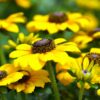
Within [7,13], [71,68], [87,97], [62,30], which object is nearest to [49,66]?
[71,68]

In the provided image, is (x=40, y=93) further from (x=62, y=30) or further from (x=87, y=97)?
(x=62, y=30)

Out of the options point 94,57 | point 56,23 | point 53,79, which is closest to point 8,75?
point 53,79

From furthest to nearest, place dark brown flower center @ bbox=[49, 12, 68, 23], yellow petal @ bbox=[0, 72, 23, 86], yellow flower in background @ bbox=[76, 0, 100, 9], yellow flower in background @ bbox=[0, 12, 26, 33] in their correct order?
yellow flower in background @ bbox=[76, 0, 100, 9] < dark brown flower center @ bbox=[49, 12, 68, 23] < yellow flower in background @ bbox=[0, 12, 26, 33] < yellow petal @ bbox=[0, 72, 23, 86]

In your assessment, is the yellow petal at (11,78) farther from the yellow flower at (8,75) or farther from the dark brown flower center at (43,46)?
the dark brown flower center at (43,46)

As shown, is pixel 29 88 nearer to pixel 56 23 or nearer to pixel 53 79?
pixel 53 79

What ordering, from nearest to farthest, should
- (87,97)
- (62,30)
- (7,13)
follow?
(87,97)
(62,30)
(7,13)

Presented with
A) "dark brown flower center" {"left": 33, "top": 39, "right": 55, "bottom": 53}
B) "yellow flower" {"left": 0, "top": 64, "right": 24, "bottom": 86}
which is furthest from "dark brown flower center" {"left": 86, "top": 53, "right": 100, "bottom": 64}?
"yellow flower" {"left": 0, "top": 64, "right": 24, "bottom": 86}

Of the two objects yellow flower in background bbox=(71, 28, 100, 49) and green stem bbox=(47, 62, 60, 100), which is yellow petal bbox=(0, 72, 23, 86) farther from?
yellow flower in background bbox=(71, 28, 100, 49)

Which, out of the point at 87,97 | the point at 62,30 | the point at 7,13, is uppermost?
the point at 7,13
